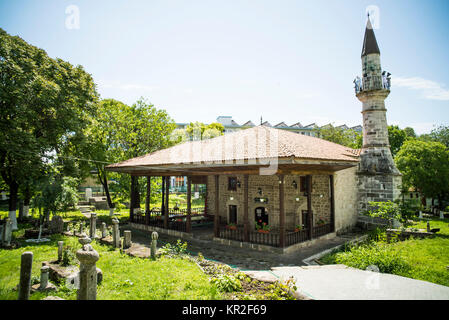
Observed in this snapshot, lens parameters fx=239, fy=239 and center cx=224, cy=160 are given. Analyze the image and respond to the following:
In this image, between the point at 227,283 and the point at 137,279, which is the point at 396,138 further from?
the point at 137,279

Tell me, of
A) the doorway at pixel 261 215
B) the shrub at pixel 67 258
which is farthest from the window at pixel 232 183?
the shrub at pixel 67 258

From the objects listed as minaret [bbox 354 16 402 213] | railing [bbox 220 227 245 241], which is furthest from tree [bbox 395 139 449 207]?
railing [bbox 220 227 245 241]

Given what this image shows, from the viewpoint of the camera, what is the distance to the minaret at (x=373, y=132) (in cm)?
1570

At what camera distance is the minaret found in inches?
618

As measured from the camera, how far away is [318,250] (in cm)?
1089

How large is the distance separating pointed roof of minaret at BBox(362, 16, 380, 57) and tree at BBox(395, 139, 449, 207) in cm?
1445

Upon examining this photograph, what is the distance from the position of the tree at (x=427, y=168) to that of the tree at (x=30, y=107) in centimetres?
2999

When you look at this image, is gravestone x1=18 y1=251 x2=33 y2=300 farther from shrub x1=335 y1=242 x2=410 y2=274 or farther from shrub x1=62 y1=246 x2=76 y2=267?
shrub x1=335 y1=242 x2=410 y2=274

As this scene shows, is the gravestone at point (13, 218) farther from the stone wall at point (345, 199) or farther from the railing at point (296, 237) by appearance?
the stone wall at point (345, 199)

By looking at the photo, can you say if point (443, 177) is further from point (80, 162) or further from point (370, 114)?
point (80, 162)

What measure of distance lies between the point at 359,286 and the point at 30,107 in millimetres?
16573

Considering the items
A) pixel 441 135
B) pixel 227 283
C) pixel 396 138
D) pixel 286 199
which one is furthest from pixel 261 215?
pixel 441 135
